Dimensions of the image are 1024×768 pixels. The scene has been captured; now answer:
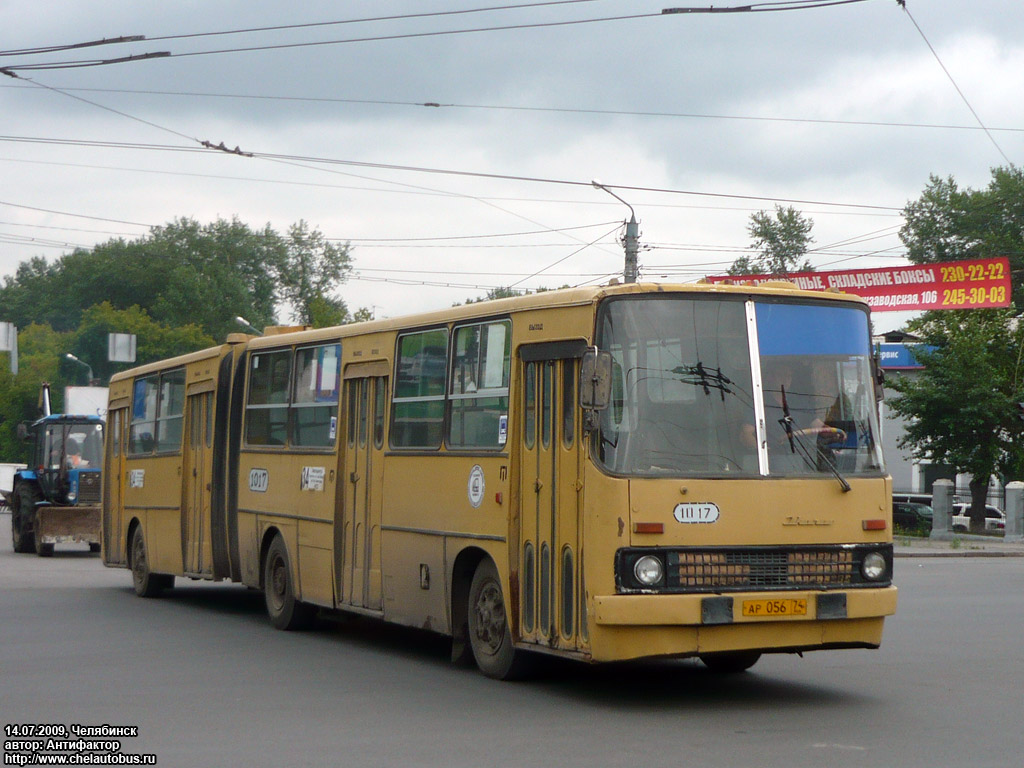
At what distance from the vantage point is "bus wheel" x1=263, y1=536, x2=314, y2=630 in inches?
591

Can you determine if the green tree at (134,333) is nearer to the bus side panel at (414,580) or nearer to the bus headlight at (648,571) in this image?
the bus side panel at (414,580)

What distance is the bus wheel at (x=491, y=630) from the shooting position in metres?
10.9

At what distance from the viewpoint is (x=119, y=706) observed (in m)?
9.75

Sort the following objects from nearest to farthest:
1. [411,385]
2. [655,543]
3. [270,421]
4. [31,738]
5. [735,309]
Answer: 1. [31,738]
2. [655,543]
3. [735,309]
4. [411,385]
5. [270,421]

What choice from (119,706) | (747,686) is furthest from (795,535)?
(119,706)

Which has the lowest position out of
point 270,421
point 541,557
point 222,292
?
point 541,557

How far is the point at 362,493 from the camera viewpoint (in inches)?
530

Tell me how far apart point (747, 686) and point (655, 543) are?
2045mm

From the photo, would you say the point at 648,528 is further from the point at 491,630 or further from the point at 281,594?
the point at 281,594

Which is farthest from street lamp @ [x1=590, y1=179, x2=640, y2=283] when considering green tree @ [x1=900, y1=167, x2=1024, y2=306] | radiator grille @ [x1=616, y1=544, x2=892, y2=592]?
green tree @ [x1=900, y1=167, x2=1024, y2=306]

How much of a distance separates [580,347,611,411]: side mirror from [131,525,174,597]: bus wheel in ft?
36.1

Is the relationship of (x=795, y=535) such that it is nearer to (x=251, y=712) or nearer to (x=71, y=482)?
(x=251, y=712)

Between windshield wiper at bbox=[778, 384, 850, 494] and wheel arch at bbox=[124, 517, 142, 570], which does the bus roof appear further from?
wheel arch at bbox=[124, 517, 142, 570]

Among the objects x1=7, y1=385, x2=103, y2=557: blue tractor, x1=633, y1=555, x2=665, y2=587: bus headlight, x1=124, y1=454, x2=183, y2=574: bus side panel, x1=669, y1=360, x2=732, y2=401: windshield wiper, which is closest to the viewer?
x1=633, y1=555, x2=665, y2=587: bus headlight
